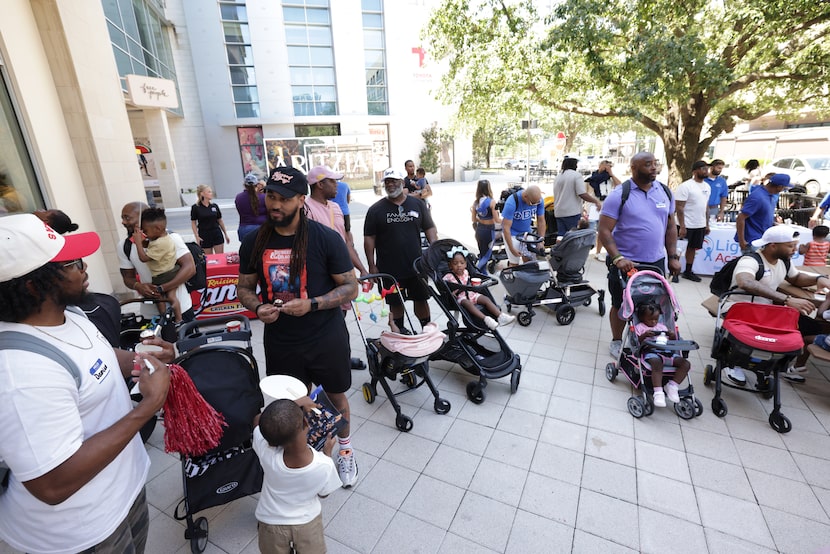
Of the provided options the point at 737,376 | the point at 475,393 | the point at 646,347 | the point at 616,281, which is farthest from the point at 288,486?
the point at 737,376

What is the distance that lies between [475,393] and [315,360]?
1.78 m

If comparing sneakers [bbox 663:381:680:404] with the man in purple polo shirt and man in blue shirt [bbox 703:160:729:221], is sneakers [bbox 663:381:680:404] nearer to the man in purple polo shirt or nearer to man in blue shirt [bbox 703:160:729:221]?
the man in purple polo shirt

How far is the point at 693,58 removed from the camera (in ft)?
23.8

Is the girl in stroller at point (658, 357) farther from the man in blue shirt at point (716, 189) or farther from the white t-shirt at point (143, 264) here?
the man in blue shirt at point (716, 189)

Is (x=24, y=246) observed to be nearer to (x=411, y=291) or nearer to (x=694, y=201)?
(x=411, y=291)

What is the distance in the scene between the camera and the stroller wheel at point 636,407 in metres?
3.41

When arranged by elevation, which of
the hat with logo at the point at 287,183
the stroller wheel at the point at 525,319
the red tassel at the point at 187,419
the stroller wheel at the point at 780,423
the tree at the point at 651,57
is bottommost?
Answer: the stroller wheel at the point at 525,319

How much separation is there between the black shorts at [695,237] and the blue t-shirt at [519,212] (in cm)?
261

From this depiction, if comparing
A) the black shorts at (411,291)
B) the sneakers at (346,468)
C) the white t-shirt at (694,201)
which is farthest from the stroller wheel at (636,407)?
the white t-shirt at (694,201)

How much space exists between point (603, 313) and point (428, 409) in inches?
134

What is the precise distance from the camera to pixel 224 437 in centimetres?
232

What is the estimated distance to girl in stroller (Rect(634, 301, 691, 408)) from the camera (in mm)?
3354

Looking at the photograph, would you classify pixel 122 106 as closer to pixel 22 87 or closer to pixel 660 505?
pixel 22 87

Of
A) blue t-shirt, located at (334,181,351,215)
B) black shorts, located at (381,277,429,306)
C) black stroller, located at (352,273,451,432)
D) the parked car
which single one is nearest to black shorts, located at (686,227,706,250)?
black shorts, located at (381,277,429,306)
